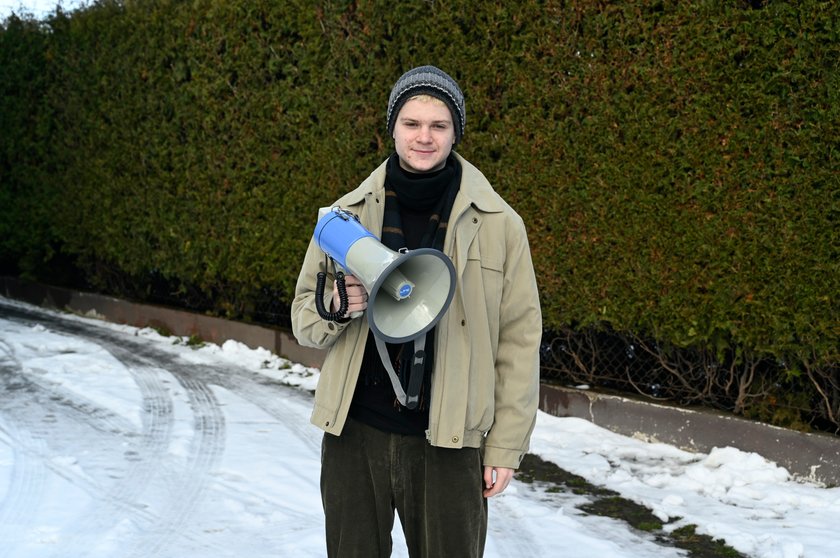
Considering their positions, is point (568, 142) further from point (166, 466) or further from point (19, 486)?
point (19, 486)

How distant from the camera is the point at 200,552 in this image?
427cm

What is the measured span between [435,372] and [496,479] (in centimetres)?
37

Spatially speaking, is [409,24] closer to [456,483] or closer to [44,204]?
[456,483]

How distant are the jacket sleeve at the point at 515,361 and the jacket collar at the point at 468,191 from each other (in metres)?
0.10

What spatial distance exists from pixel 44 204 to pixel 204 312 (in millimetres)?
3386

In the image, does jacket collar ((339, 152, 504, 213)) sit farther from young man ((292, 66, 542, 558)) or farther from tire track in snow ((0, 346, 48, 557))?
tire track in snow ((0, 346, 48, 557))

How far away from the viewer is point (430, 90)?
2598 millimetres

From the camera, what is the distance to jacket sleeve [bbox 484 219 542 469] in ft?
8.71

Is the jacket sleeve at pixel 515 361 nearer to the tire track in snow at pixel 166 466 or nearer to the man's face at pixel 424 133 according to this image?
the man's face at pixel 424 133

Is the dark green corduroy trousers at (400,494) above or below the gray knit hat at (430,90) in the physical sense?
below

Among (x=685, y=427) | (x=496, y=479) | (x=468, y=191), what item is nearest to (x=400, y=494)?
(x=496, y=479)

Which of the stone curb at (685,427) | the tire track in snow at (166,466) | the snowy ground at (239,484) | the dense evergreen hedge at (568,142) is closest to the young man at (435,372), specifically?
the snowy ground at (239,484)

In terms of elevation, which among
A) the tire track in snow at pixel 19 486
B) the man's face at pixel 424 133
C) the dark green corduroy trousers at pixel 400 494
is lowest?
the tire track in snow at pixel 19 486

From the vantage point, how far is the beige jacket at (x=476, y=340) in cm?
260
